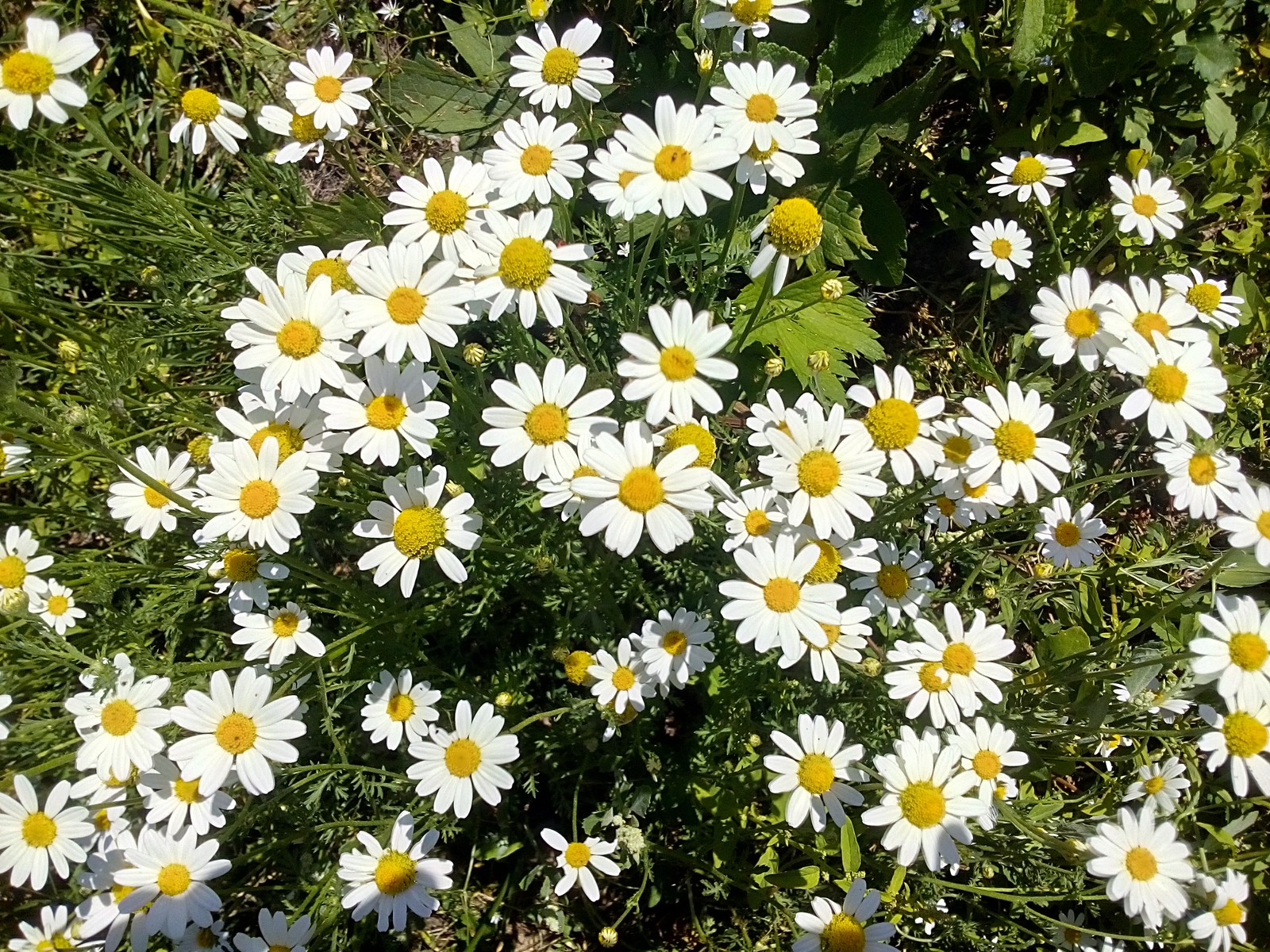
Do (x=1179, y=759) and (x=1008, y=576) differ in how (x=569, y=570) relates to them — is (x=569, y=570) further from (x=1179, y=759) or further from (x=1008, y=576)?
(x=1179, y=759)

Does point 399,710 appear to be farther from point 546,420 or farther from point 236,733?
point 546,420

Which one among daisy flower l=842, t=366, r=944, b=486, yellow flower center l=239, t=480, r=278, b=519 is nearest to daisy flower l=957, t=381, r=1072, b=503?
daisy flower l=842, t=366, r=944, b=486

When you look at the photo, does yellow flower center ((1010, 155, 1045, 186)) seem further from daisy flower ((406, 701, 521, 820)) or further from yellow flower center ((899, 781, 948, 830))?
daisy flower ((406, 701, 521, 820))

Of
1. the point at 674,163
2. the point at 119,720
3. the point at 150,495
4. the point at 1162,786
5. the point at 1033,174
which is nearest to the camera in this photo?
the point at 674,163

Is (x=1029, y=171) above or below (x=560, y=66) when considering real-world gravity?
above

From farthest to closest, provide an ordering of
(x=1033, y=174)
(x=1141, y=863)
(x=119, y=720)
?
(x=1033, y=174) < (x=119, y=720) < (x=1141, y=863)

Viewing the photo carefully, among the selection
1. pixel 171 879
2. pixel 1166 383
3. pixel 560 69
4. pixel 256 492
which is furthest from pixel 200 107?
pixel 1166 383

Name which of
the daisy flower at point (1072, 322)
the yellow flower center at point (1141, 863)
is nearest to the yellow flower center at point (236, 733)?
the yellow flower center at point (1141, 863)

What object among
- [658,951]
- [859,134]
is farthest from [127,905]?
[859,134]
